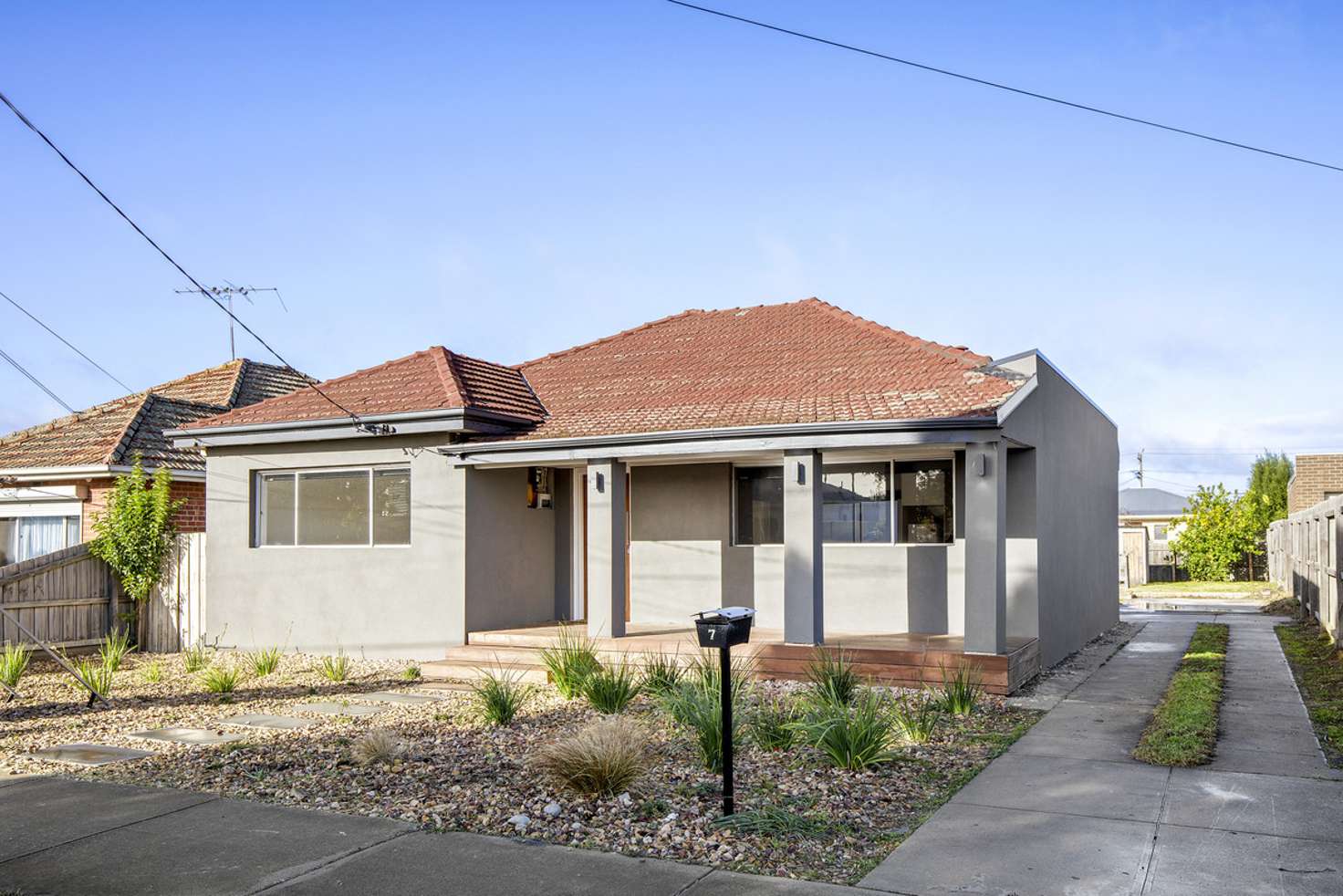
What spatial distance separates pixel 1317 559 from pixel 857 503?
31.6ft

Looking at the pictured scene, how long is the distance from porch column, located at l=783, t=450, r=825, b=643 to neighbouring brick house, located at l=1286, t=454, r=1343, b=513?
2692 cm

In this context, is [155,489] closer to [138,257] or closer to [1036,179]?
[138,257]

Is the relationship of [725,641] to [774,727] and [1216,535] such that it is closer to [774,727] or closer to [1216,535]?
[774,727]

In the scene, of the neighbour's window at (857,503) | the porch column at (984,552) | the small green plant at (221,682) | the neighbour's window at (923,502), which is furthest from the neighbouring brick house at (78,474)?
the porch column at (984,552)

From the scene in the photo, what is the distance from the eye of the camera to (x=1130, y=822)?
624cm

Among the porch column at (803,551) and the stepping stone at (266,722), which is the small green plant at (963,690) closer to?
the porch column at (803,551)

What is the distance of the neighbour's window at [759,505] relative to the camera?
14.2m

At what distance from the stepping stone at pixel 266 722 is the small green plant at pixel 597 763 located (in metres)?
3.84

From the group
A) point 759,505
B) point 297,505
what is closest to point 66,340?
point 297,505

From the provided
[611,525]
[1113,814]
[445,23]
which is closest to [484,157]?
[445,23]

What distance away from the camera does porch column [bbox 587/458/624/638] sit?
13.0 metres

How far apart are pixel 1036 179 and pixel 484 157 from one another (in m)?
8.08

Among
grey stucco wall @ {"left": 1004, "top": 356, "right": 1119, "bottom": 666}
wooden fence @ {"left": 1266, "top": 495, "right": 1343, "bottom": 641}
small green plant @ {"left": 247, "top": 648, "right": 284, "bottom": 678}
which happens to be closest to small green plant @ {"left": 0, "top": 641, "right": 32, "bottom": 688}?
small green plant @ {"left": 247, "top": 648, "right": 284, "bottom": 678}

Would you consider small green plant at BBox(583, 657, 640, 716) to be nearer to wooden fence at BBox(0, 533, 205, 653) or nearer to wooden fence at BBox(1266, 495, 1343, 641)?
wooden fence at BBox(0, 533, 205, 653)
